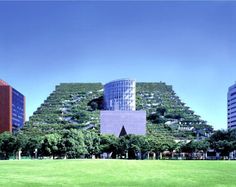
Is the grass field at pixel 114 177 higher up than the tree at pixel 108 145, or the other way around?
the grass field at pixel 114 177

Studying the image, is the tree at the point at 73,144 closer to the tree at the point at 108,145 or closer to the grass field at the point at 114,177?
the tree at the point at 108,145

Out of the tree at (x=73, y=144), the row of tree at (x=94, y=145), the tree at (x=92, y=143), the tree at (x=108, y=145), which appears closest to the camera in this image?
the tree at (x=73, y=144)

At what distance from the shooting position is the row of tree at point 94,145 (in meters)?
115

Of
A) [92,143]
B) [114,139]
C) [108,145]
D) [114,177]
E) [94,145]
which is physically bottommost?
[108,145]

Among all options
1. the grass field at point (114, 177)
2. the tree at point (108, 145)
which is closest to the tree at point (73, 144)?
the tree at point (108, 145)

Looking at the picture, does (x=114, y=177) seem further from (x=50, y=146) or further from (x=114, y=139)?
(x=114, y=139)

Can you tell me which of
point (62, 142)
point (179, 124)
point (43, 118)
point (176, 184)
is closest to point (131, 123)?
point (179, 124)

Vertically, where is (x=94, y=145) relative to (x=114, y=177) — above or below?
below

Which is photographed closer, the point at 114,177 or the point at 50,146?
the point at 114,177

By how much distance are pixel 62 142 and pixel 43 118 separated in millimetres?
69502

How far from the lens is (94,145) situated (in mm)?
130375

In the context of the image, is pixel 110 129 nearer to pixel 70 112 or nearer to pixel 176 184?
pixel 70 112

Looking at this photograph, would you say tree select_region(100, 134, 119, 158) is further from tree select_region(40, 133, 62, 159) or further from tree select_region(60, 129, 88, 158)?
tree select_region(40, 133, 62, 159)

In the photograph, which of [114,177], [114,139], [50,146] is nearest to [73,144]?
[50,146]
